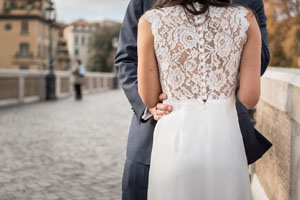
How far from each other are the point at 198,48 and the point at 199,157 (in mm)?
428

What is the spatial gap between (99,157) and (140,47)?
5.69 m

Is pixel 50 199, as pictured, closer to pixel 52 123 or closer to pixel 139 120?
pixel 139 120

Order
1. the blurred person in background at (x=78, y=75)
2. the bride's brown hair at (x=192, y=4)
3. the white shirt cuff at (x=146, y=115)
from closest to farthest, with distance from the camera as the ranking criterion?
the bride's brown hair at (x=192, y=4) < the white shirt cuff at (x=146, y=115) < the blurred person in background at (x=78, y=75)

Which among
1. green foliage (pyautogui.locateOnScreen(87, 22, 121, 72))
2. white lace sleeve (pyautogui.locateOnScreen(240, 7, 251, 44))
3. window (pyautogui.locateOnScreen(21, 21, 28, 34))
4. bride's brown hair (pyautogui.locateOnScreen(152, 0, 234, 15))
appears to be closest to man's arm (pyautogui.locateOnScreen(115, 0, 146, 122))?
bride's brown hair (pyautogui.locateOnScreen(152, 0, 234, 15))

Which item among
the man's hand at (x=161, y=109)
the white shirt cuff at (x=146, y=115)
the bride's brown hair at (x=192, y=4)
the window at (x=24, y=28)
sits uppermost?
the window at (x=24, y=28)

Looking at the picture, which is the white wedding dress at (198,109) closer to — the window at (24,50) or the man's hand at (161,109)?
the man's hand at (161,109)

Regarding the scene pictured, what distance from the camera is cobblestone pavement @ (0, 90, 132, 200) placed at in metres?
5.44

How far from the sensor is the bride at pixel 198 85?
1.99 m

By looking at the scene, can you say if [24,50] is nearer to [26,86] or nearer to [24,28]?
[24,28]

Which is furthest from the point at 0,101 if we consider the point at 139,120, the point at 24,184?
the point at 139,120

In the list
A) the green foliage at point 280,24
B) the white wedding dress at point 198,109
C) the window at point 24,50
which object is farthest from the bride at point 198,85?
the window at point 24,50

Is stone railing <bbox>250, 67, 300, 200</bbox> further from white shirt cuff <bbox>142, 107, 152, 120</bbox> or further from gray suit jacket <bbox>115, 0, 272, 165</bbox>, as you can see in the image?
white shirt cuff <bbox>142, 107, 152, 120</bbox>

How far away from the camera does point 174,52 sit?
2.00 metres

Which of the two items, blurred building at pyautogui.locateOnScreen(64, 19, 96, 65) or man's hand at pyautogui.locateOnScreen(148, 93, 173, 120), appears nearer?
man's hand at pyautogui.locateOnScreen(148, 93, 173, 120)
